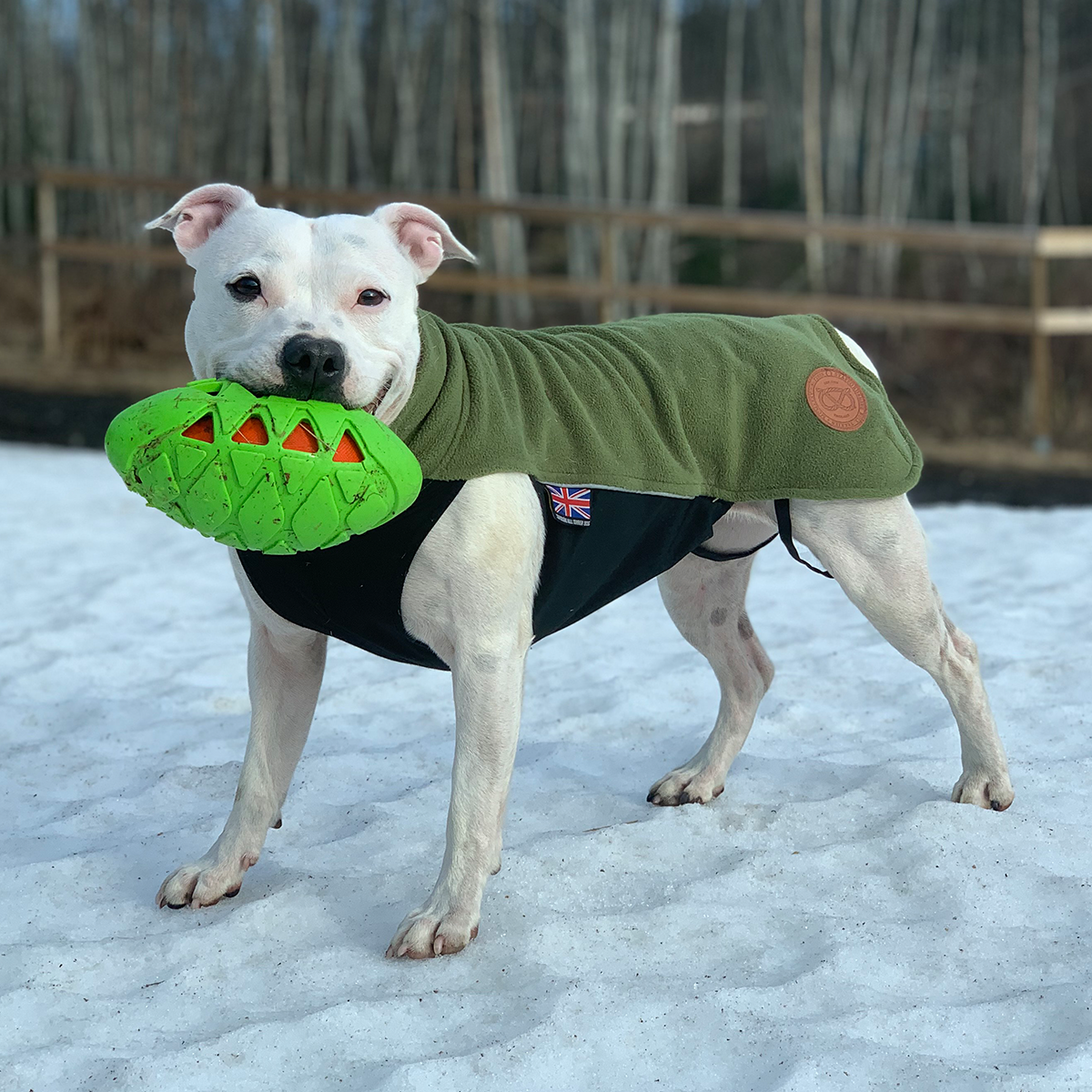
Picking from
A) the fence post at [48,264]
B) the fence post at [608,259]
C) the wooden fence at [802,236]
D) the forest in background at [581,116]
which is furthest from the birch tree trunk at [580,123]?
the fence post at [48,264]

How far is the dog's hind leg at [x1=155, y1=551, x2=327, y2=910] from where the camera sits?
9.16 feet

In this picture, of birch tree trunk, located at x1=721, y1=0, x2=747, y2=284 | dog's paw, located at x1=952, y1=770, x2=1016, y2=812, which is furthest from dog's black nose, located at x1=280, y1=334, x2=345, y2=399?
birch tree trunk, located at x1=721, y1=0, x2=747, y2=284

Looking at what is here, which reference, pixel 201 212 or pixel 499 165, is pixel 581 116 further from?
pixel 201 212

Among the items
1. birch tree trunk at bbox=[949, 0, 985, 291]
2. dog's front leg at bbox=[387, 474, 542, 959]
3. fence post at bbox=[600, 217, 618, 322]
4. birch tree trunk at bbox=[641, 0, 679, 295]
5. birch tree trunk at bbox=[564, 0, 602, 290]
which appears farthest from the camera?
birch tree trunk at bbox=[949, 0, 985, 291]

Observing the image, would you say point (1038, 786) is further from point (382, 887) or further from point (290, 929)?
point (290, 929)

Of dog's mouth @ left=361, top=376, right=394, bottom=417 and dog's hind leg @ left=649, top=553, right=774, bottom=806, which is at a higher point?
dog's mouth @ left=361, top=376, right=394, bottom=417

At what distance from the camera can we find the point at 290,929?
2.66m

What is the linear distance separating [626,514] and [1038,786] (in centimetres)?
143

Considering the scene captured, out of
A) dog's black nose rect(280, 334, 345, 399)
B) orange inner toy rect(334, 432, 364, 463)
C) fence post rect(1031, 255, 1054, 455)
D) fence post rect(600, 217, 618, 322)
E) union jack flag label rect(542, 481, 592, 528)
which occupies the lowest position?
fence post rect(1031, 255, 1054, 455)

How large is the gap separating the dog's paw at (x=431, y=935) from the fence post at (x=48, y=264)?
11.4 metres

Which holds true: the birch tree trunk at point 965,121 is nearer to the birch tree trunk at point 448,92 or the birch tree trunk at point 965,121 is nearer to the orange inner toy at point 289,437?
the birch tree trunk at point 448,92

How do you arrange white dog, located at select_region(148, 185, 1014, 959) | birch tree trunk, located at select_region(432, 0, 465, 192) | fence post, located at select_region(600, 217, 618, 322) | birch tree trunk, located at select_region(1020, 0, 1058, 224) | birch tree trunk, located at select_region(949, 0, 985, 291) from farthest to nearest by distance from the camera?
birch tree trunk, located at select_region(432, 0, 465, 192) → birch tree trunk, located at select_region(949, 0, 985, 291) → birch tree trunk, located at select_region(1020, 0, 1058, 224) → fence post, located at select_region(600, 217, 618, 322) → white dog, located at select_region(148, 185, 1014, 959)

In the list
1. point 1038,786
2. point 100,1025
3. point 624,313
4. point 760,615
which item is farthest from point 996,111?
point 100,1025

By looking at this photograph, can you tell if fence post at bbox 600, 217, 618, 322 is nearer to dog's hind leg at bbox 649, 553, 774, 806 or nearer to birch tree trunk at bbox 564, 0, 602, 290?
birch tree trunk at bbox 564, 0, 602, 290
